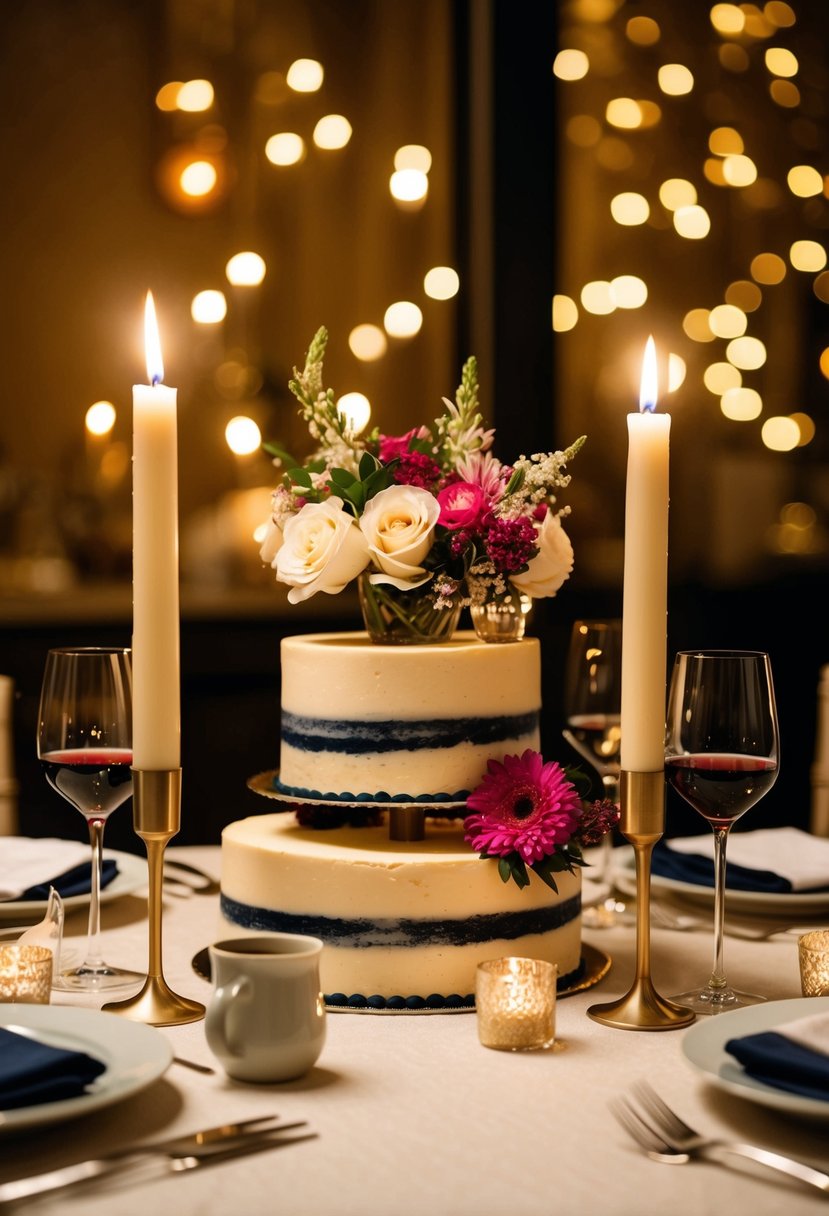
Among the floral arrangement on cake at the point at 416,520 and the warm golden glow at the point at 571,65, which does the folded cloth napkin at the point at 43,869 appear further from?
the warm golden glow at the point at 571,65

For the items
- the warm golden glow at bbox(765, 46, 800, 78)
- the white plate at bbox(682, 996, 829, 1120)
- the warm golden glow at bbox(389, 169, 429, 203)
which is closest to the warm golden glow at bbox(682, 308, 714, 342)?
the warm golden glow at bbox(765, 46, 800, 78)

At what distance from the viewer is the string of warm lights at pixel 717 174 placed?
12.4 ft

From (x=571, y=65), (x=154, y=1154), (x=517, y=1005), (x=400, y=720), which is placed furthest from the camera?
(x=571, y=65)

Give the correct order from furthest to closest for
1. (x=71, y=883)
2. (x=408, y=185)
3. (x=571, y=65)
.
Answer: (x=408, y=185) < (x=571, y=65) < (x=71, y=883)

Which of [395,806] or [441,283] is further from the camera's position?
[441,283]

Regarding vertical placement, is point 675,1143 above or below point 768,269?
below

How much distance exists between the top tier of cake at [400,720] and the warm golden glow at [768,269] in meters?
3.04

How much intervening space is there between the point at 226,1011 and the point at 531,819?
0.35 meters

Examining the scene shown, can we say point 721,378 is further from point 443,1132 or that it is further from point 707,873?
point 443,1132

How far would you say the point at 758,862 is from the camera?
153 cm

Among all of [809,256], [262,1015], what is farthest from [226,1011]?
[809,256]

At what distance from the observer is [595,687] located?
1.58m

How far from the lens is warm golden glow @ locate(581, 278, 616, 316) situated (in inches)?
148

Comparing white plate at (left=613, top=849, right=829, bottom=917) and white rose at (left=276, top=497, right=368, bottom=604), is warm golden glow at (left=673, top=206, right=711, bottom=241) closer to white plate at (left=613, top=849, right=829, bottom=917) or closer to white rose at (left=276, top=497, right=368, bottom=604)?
white plate at (left=613, top=849, right=829, bottom=917)
